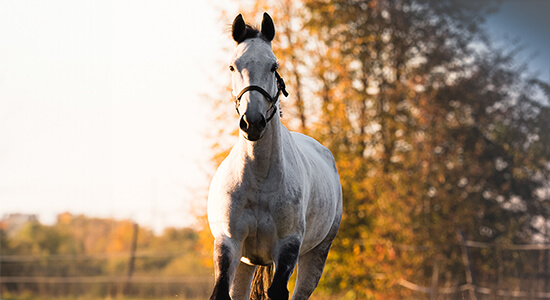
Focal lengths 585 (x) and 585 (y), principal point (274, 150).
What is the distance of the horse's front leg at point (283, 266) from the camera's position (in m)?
3.97

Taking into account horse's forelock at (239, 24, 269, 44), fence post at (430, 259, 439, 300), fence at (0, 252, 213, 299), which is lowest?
fence at (0, 252, 213, 299)

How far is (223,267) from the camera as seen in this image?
153 inches

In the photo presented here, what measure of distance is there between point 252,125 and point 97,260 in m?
15.8

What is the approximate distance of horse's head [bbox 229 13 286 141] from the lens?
354 centimetres

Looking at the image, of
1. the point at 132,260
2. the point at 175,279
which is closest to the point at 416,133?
the point at 175,279

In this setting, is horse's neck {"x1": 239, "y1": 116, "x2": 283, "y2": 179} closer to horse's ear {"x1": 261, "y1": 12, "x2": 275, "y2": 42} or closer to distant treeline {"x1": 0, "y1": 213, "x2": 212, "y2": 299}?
horse's ear {"x1": 261, "y1": 12, "x2": 275, "y2": 42}

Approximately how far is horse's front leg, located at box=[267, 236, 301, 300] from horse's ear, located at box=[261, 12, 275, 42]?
4.64 feet

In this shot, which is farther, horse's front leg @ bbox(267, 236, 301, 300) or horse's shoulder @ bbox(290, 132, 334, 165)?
horse's shoulder @ bbox(290, 132, 334, 165)

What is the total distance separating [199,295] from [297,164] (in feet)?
37.5

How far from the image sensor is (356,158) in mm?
13484

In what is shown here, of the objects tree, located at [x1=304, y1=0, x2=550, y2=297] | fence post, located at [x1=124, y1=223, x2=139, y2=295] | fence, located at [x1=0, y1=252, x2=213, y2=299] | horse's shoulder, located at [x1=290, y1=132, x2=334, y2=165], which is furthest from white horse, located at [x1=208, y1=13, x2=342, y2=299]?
fence post, located at [x1=124, y1=223, x2=139, y2=295]

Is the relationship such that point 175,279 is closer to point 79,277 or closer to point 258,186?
point 79,277

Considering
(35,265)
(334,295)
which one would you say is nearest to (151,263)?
(35,265)

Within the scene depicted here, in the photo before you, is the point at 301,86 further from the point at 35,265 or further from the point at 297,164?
the point at 35,265
